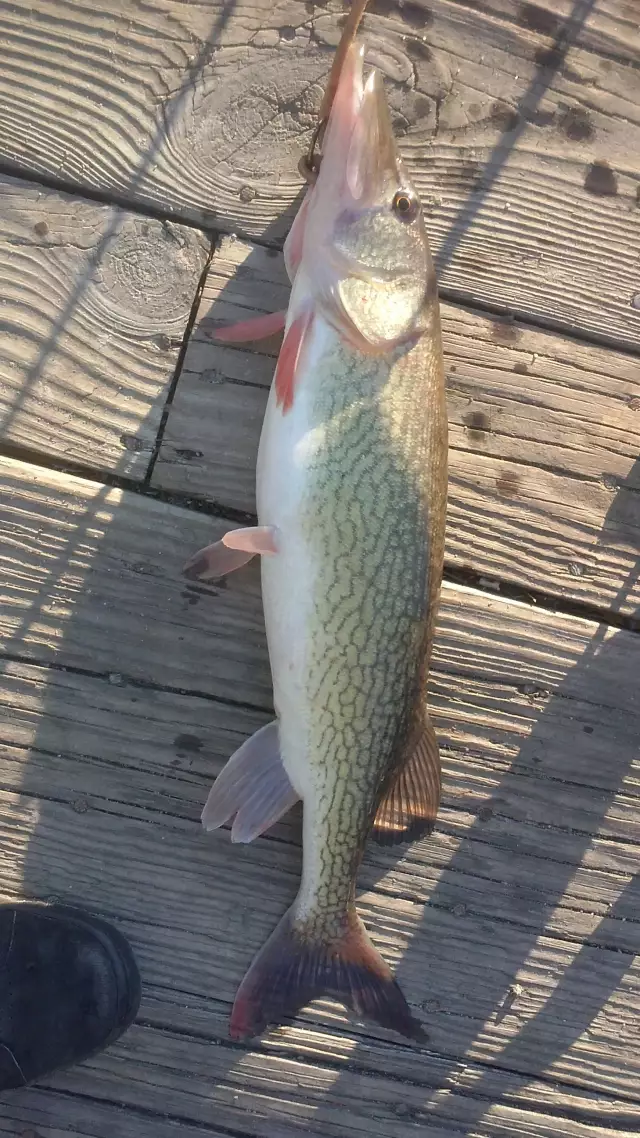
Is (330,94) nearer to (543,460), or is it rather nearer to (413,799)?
(543,460)

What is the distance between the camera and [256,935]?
1.60m

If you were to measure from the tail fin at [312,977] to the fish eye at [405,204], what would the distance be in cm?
139

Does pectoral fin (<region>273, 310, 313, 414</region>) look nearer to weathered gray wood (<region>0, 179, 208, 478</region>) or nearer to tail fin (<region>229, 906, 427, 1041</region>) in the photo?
weathered gray wood (<region>0, 179, 208, 478</region>)

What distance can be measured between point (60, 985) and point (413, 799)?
34.0 inches

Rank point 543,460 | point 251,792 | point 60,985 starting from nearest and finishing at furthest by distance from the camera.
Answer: point 251,792 < point 60,985 < point 543,460

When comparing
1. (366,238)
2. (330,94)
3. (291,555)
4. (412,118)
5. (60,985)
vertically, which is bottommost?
(60,985)

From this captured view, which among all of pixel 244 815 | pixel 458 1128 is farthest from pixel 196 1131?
pixel 244 815

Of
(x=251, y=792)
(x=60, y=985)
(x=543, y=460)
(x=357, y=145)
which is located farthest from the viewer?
(x=543, y=460)

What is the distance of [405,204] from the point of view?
1.34 m

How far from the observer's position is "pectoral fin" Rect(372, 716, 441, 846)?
1.47 m

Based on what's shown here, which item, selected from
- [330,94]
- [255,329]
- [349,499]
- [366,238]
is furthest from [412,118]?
[349,499]

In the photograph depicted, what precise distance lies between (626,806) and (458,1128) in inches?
32.7

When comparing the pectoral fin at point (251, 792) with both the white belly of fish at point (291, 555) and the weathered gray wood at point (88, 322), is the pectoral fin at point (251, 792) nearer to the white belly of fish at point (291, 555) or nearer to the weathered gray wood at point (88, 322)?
the white belly of fish at point (291, 555)

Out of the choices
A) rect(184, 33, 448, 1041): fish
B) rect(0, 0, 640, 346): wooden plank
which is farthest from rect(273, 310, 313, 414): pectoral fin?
rect(0, 0, 640, 346): wooden plank
